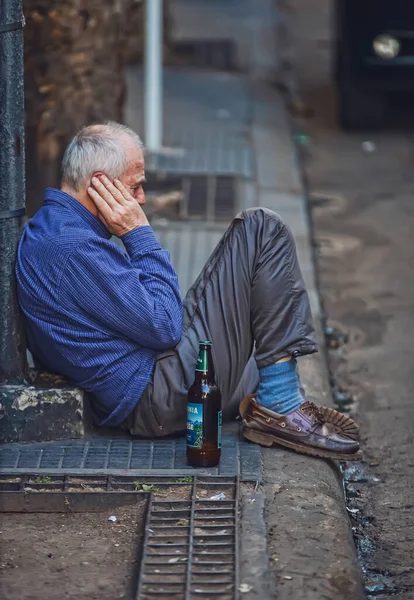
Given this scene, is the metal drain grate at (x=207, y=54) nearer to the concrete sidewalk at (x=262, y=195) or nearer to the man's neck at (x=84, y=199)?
the concrete sidewalk at (x=262, y=195)

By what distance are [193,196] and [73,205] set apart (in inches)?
132

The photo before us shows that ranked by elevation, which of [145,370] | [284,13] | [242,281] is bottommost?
[284,13]

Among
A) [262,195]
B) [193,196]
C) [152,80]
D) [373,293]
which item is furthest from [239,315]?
[152,80]

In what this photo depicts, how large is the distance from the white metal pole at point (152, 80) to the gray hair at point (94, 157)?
414 centimetres

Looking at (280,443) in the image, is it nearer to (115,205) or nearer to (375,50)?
(115,205)

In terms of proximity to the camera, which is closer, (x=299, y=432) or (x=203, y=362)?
(x=203, y=362)

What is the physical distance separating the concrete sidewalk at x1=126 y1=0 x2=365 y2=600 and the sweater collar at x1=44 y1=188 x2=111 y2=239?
0.95m

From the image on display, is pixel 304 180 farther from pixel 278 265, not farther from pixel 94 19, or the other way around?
pixel 278 265

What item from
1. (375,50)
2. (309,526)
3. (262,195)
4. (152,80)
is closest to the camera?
(309,526)

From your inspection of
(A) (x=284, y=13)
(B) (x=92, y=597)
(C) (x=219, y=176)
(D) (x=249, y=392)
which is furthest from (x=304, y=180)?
(A) (x=284, y=13)

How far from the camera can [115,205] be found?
3922 millimetres

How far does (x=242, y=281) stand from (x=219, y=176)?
3.71m

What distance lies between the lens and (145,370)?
13.1 ft

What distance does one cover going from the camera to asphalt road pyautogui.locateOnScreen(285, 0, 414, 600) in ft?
13.0
